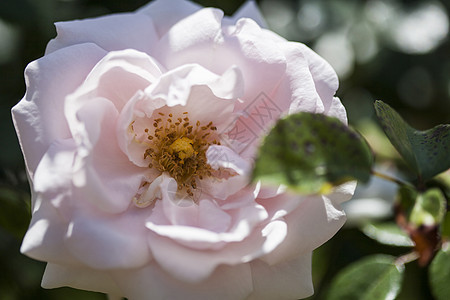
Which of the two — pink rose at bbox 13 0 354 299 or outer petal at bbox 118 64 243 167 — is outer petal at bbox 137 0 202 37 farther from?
outer petal at bbox 118 64 243 167

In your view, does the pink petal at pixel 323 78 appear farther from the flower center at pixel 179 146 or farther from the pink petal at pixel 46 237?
the pink petal at pixel 46 237

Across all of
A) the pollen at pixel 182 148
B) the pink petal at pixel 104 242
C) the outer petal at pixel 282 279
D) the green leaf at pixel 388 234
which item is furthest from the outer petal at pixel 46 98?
the green leaf at pixel 388 234

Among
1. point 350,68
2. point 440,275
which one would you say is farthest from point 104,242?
point 350,68

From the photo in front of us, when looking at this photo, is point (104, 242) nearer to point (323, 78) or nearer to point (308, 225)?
point (308, 225)

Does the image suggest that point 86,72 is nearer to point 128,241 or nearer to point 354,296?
point 128,241

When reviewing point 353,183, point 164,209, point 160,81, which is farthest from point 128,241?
point 353,183

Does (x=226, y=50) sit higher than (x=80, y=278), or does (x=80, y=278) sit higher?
(x=226, y=50)

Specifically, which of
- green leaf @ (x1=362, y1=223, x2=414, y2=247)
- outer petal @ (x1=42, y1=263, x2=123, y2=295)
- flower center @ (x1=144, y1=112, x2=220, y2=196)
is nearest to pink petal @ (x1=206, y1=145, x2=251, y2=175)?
flower center @ (x1=144, y1=112, x2=220, y2=196)
